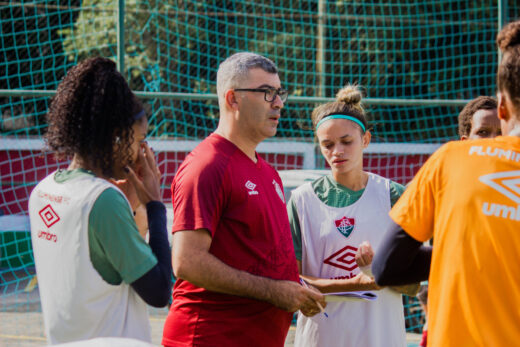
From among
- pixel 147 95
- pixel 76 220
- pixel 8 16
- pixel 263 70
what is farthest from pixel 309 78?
pixel 76 220

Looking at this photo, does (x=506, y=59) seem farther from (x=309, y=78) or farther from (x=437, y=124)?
(x=437, y=124)

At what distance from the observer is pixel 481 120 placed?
3.58 meters

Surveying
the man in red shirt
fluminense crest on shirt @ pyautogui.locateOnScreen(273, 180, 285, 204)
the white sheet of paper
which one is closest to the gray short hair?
the man in red shirt

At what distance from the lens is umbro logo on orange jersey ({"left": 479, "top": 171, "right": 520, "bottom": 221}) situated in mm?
1816

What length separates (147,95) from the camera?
5.54m

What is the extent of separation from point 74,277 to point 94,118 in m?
0.52

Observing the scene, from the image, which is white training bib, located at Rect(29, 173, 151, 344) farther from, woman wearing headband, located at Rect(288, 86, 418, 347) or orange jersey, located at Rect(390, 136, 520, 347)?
woman wearing headband, located at Rect(288, 86, 418, 347)

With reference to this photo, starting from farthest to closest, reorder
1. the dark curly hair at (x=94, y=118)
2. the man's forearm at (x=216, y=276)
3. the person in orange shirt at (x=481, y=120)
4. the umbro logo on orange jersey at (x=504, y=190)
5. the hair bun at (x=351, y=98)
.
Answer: the person in orange shirt at (x=481, y=120)
the hair bun at (x=351, y=98)
the man's forearm at (x=216, y=276)
the dark curly hair at (x=94, y=118)
the umbro logo on orange jersey at (x=504, y=190)

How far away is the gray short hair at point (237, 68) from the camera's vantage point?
9.37 feet

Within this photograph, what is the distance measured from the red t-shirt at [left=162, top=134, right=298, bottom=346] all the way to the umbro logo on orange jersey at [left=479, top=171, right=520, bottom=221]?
1.02 m

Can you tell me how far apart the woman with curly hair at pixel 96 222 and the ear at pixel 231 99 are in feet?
1.88

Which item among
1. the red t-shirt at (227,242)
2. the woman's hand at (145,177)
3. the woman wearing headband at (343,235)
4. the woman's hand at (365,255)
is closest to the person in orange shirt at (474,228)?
the woman's hand at (365,255)

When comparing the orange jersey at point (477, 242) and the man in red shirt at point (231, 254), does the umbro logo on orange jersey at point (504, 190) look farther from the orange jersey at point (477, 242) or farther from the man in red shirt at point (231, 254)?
the man in red shirt at point (231, 254)

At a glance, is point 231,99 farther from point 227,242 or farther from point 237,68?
point 227,242
